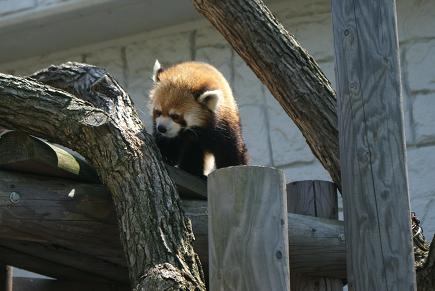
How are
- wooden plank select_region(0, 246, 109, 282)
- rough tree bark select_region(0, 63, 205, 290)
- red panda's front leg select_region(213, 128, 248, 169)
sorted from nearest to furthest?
rough tree bark select_region(0, 63, 205, 290) < wooden plank select_region(0, 246, 109, 282) < red panda's front leg select_region(213, 128, 248, 169)

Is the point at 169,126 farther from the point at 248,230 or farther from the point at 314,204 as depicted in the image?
the point at 248,230

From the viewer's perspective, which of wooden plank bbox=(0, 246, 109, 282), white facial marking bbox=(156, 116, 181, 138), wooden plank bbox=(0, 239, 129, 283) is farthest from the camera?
white facial marking bbox=(156, 116, 181, 138)

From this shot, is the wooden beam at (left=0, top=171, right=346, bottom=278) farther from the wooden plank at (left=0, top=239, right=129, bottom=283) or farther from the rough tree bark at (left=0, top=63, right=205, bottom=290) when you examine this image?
the wooden plank at (left=0, top=239, right=129, bottom=283)

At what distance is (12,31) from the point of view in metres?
8.09

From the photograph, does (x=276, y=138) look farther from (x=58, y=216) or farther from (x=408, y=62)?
(x=58, y=216)

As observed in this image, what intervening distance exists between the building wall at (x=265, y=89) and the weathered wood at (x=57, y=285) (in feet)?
6.43

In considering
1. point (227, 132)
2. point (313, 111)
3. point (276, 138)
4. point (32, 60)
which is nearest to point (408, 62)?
point (276, 138)

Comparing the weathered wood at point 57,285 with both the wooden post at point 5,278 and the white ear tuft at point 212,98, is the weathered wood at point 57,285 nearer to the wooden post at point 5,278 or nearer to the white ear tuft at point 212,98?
the wooden post at point 5,278

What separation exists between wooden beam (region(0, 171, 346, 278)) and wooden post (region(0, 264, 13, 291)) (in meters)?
0.99

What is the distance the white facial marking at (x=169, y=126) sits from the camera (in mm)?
6000

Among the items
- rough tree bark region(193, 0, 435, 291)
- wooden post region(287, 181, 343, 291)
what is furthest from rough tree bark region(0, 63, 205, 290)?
wooden post region(287, 181, 343, 291)

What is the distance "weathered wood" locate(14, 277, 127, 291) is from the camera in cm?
595

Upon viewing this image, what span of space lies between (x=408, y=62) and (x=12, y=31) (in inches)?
130

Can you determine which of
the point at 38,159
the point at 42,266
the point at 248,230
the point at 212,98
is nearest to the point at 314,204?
the point at 212,98
